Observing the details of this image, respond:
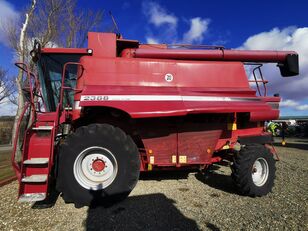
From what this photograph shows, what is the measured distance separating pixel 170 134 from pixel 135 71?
4.46 feet

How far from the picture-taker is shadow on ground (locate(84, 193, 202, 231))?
379 centimetres

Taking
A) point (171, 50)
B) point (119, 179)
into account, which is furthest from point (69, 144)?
point (171, 50)

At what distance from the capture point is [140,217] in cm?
411

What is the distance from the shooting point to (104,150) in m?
4.62

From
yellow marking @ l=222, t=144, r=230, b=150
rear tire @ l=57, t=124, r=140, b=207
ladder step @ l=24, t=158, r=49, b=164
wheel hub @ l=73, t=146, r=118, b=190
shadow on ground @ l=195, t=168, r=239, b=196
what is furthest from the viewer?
shadow on ground @ l=195, t=168, r=239, b=196

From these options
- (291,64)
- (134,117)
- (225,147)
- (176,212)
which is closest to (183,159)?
(225,147)

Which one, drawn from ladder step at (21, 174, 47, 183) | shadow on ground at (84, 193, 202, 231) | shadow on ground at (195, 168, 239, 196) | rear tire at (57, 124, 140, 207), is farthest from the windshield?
shadow on ground at (195, 168, 239, 196)

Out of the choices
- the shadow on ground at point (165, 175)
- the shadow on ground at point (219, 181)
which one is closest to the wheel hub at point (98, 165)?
the shadow on ground at point (165, 175)

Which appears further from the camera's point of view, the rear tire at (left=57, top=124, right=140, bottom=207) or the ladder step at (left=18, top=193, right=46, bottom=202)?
the rear tire at (left=57, top=124, right=140, bottom=207)

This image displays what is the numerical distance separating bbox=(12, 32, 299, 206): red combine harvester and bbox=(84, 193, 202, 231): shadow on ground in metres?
0.24

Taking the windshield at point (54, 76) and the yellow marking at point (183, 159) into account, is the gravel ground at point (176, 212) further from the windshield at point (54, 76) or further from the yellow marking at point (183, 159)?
the windshield at point (54, 76)

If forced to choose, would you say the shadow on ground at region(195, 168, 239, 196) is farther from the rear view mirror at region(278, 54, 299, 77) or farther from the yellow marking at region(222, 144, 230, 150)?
the rear view mirror at region(278, 54, 299, 77)

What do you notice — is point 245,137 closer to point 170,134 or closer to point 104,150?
point 170,134

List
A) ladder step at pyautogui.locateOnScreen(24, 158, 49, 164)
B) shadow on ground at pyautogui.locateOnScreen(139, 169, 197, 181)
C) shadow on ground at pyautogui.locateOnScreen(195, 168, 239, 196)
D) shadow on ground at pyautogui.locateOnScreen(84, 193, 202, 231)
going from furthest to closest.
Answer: shadow on ground at pyautogui.locateOnScreen(139, 169, 197, 181)
shadow on ground at pyautogui.locateOnScreen(195, 168, 239, 196)
ladder step at pyautogui.locateOnScreen(24, 158, 49, 164)
shadow on ground at pyautogui.locateOnScreen(84, 193, 202, 231)
